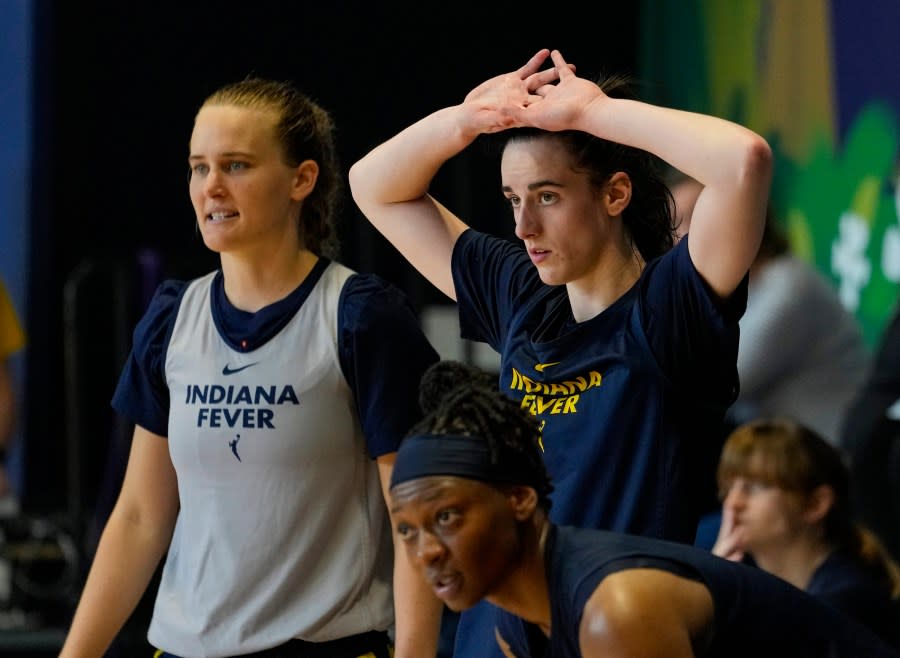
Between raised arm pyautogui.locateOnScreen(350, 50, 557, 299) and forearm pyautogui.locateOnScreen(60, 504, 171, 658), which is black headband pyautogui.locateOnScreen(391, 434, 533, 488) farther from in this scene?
forearm pyautogui.locateOnScreen(60, 504, 171, 658)

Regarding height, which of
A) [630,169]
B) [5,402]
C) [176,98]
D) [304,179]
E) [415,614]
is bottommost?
[5,402]

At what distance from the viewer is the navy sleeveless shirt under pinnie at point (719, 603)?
71.9 inches

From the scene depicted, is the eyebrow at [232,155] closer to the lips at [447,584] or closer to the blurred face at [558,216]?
the blurred face at [558,216]

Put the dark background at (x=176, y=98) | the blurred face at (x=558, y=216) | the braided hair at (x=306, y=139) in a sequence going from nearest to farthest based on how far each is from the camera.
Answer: the blurred face at (x=558, y=216) < the braided hair at (x=306, y=139) < the dark background at (x=176, y=98)

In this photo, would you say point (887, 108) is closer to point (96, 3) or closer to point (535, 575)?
point (96, 3)

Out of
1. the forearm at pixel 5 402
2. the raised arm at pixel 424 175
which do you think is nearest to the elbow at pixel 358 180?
the raised arm at pixel 424 175

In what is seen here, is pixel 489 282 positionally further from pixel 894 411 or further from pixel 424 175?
pixel 894 411

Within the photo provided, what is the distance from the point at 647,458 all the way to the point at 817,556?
5.14 ft

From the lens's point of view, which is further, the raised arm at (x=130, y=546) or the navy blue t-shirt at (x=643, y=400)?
the raised arm at (x=130, y=546)

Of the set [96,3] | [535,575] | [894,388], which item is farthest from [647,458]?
[96,3]

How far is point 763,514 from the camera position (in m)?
3.60

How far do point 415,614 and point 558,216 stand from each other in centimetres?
58

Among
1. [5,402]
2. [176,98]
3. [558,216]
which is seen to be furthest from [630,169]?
[176,98]

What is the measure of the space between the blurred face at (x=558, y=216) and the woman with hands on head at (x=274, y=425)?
0.25 metres
